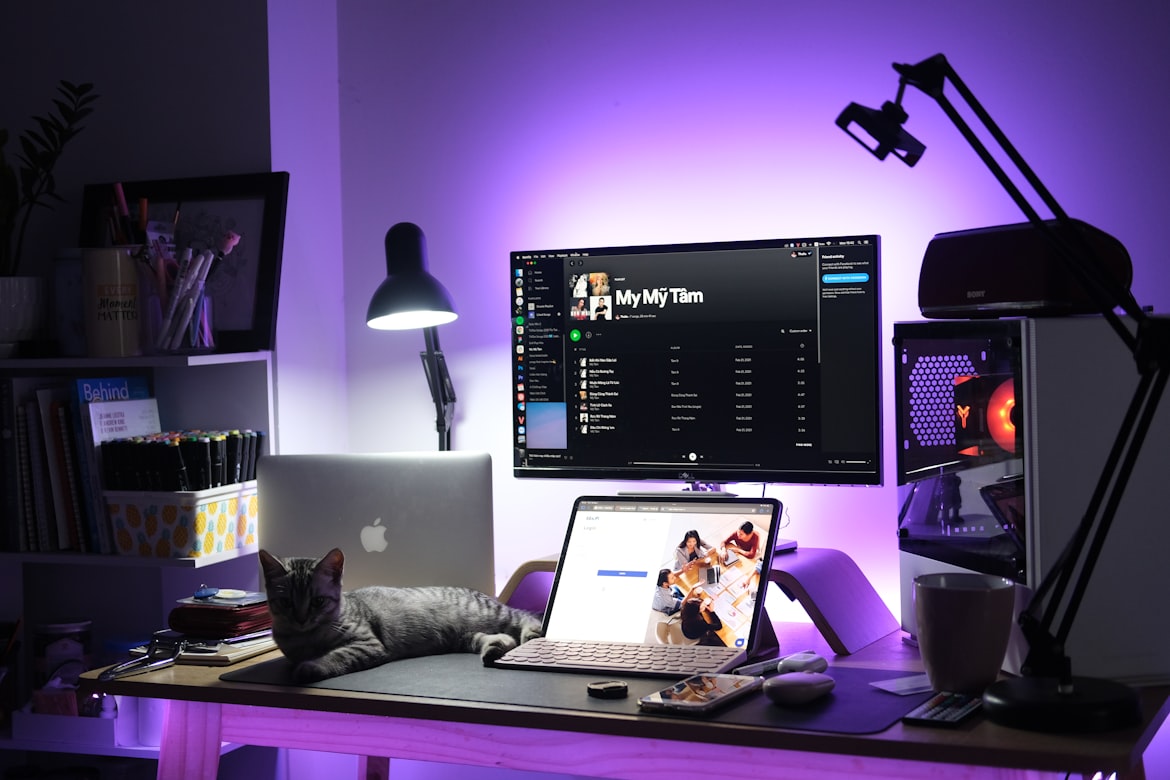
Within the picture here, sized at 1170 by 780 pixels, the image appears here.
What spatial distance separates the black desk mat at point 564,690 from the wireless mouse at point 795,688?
0.04ft

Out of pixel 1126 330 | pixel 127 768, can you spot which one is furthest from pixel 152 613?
pixel 1126 330

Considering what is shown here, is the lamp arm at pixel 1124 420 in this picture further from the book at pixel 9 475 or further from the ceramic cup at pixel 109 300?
the book at pixel 9 475

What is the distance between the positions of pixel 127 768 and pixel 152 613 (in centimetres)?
29

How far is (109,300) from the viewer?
2.17 metres

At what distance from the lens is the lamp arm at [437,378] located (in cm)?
223

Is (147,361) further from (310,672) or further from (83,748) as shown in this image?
(310,672)

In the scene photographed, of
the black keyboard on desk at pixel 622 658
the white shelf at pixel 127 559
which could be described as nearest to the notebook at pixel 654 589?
the black keyboard on desk at pixel 622 658

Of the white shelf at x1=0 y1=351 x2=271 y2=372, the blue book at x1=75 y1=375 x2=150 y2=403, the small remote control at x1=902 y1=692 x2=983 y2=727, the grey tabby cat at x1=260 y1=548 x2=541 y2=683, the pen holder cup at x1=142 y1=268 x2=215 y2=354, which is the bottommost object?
the small remote control at x1=902 y1=692 x2=983 y2=727

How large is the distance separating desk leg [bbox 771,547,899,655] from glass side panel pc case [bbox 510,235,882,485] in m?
0.13

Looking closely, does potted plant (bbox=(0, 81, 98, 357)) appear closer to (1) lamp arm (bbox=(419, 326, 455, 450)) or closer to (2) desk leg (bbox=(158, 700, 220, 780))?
(1) lamp arm (bbox=(419, 326, 455, 450))

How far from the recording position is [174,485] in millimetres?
2100

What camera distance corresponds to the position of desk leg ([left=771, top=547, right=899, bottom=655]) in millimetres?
1737

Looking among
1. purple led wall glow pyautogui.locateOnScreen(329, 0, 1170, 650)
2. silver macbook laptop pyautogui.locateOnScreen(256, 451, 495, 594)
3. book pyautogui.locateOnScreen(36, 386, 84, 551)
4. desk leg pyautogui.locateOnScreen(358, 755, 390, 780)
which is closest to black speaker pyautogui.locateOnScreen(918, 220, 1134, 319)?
purple led wall glow pyautogui.locateOnScreen(329, 0, 1170, 650)

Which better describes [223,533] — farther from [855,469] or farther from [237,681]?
[855,469]
